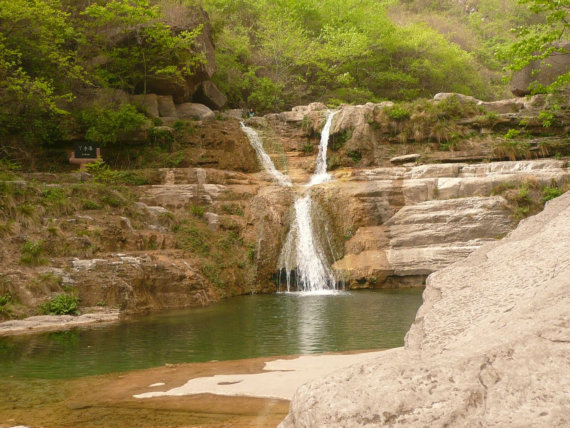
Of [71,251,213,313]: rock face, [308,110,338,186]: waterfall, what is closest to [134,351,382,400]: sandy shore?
[71,251,213,313]: rock face

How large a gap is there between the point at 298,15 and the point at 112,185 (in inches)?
1121

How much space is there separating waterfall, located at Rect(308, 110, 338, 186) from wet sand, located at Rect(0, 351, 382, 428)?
16.7 metres

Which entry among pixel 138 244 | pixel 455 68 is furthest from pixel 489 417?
pixel 455 68

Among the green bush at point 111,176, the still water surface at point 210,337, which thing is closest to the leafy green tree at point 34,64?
the green bush at point 111,176

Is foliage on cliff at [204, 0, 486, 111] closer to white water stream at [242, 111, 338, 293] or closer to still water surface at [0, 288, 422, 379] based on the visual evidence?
white water stream at [242, 111, 338, 293]

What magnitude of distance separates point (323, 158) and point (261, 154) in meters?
3.02

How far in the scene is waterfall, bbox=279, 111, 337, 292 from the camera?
1911 centimetres

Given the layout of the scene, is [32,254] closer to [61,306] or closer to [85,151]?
[61,306]

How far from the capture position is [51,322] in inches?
488

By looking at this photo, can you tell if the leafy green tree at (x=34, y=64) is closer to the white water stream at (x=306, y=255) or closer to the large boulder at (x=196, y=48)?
the large boulder at (x=196, y=48)

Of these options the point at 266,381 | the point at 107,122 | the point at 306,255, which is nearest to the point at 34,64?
the point at 107,122

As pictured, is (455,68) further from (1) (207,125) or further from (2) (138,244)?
(2) (138,244)

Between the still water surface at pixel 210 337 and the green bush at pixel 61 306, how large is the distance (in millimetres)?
1467

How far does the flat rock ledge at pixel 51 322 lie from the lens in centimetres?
1174
